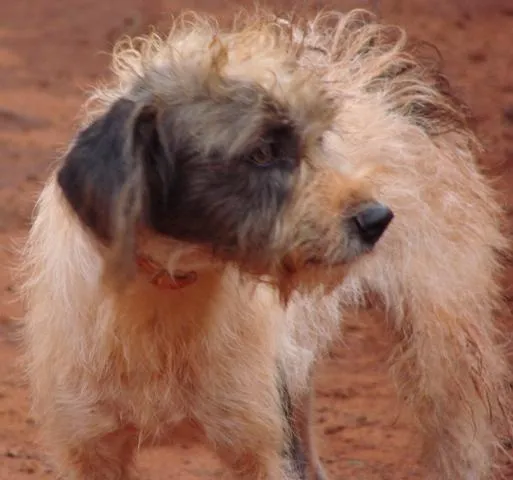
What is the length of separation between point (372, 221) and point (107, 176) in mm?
812

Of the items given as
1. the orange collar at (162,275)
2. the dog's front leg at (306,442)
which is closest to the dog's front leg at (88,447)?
the orange collar at (162,275)

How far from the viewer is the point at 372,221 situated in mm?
4605

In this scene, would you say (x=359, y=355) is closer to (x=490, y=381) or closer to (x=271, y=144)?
(x=490, y=381)

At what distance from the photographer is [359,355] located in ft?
26.6

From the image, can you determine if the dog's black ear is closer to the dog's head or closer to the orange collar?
the dog's head

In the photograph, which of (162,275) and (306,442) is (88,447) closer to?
(162,275)

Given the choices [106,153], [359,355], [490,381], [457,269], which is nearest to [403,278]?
[457,269]

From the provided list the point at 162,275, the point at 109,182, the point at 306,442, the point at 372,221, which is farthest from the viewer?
the point at 306,442

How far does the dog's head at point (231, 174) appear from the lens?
457 centimetres

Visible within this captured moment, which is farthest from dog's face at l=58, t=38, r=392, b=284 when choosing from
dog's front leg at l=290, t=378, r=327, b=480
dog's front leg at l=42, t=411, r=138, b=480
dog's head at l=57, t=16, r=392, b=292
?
dog's front leg at l=290, t=378, r=327, b=480

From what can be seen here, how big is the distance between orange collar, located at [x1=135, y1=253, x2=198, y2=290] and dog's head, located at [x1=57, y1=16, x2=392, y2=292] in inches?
4.6

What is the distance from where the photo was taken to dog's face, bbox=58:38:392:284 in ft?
15.1

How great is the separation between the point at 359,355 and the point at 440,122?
7.54ft

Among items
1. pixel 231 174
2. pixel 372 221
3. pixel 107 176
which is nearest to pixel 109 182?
pixel 107 176
